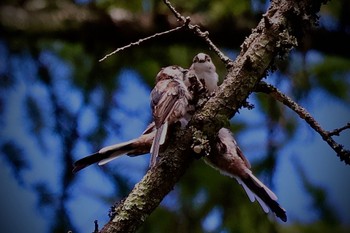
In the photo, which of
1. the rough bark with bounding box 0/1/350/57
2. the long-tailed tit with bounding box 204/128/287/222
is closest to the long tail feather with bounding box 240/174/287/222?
the long-tailed tit with bounding box 204/128/287/222

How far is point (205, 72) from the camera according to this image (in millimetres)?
2615

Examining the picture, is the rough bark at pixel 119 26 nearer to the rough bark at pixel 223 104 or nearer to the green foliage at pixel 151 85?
the green foliage at pixel 151 85

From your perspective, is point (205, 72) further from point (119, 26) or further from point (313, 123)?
point (119, 26)

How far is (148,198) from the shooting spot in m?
1.97

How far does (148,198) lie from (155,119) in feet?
1.30

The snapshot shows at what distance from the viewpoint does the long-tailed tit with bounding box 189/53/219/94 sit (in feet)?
8.35

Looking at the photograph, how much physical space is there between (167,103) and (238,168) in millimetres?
355

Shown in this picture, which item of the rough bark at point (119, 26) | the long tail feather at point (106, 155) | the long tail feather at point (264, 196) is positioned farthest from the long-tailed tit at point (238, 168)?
the rough bark at point (119, 26)

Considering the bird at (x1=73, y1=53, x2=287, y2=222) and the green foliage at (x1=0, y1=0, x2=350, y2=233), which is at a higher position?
the green foliage at (x1=0, y1=0, x2=350, y2=233)

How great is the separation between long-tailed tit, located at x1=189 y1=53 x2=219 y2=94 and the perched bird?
68 mm

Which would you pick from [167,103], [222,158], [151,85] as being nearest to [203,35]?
[167,103]

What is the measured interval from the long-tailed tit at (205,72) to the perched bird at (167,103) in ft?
0.22

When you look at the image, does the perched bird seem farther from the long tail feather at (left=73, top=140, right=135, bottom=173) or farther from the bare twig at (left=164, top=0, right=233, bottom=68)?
the bare twig at (left=164, top=0, right=233, bottom=68)

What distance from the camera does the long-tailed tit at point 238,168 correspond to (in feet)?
7.62
